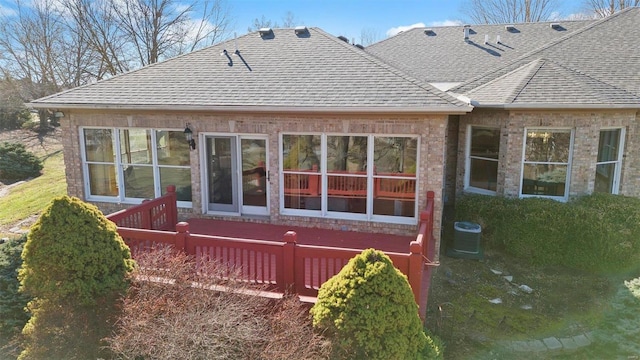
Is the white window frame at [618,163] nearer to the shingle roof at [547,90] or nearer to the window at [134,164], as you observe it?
the shingle roof at [547,90]

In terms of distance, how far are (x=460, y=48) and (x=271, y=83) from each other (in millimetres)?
9497

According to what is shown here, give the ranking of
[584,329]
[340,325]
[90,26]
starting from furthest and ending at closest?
[90,26] < [584,329] < [340,325]

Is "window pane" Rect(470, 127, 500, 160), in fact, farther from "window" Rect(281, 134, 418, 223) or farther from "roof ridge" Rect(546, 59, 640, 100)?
"window" Rect(281, 134, 418, 223)

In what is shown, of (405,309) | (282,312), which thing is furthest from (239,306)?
(405,309)

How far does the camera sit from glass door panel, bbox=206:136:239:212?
949 centimetres

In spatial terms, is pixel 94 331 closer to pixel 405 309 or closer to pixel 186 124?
pixel 405 309

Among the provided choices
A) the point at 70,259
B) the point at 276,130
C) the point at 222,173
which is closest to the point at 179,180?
the point at 222,173

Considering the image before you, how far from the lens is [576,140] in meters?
9.30

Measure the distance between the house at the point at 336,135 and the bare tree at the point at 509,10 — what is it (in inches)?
833

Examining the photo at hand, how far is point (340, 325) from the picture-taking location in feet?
15.4

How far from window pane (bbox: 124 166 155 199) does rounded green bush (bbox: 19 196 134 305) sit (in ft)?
14.1

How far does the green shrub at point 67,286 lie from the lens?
5410mm

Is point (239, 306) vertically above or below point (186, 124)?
below

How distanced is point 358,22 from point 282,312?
3652 cm
